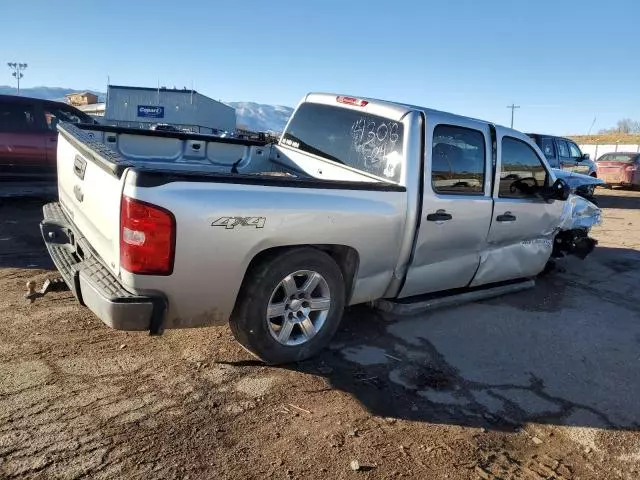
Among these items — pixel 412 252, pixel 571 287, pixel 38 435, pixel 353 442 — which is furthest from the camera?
pixel 571 287

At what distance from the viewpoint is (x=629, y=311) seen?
5.48 metres

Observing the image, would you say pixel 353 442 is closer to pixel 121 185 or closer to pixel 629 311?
pixel 121 185

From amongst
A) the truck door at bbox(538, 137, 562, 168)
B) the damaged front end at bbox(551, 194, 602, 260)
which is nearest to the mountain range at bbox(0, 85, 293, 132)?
the truck door at bbox(538, 137, 562, 168)

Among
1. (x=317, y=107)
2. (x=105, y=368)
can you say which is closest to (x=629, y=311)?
(x=317, y=107)

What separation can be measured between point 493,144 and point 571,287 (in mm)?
2569

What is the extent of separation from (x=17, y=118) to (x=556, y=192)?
8.41 metres

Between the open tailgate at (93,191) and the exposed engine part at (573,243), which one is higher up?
the open tailgate at (93,191)

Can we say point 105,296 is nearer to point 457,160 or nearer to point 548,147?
point 457,160

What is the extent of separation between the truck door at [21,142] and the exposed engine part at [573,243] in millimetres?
8235

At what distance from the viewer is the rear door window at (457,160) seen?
4215mm

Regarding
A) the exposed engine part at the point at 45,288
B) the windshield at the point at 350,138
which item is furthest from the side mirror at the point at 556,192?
the exposed engine part at the point at 45,288

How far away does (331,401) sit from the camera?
3.23 metres

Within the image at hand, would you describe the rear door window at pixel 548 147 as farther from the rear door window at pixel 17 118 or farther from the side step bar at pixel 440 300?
the rear door window at pixel 17 118

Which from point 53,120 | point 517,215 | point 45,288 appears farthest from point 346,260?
point 53,120
